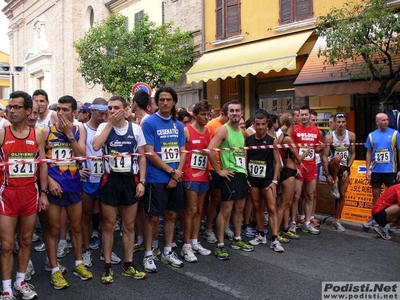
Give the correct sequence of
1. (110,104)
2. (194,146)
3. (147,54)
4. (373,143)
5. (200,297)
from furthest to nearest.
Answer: (147,54)
(373,143)
(194,146)
(110,104)
(200,297)

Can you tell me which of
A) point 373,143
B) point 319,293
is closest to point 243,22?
point 373,143

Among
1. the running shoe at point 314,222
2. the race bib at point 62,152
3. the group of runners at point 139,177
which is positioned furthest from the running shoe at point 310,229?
the race bib at point 62,152

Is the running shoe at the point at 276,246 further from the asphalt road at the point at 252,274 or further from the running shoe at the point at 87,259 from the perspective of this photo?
the running shoe at the point at 87,259

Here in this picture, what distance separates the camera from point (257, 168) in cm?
646

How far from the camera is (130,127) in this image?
5.14 meters

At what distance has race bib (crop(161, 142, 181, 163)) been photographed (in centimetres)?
550

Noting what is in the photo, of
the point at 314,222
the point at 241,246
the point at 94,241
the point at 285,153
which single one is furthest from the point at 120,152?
the point at 314,222

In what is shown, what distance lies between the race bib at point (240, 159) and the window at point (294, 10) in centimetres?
816

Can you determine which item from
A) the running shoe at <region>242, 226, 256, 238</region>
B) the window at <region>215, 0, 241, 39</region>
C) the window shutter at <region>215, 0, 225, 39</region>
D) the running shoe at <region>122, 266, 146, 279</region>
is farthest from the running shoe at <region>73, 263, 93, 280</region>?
the window shutter at <region>215, 0, 225, 39</region>

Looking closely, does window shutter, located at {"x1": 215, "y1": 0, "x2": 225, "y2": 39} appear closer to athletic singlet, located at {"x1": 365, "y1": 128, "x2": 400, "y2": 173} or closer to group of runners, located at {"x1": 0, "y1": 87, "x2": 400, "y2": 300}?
group of runners, located at {"x1": 0, "y1": 87, "x2": 400, "y2": 300}

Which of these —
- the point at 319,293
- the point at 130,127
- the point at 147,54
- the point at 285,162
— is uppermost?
the point at 147,54

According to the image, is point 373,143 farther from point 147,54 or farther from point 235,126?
point 147,54

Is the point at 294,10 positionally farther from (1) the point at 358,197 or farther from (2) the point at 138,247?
(2) the point at 138,247

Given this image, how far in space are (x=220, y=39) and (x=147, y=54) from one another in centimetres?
277
